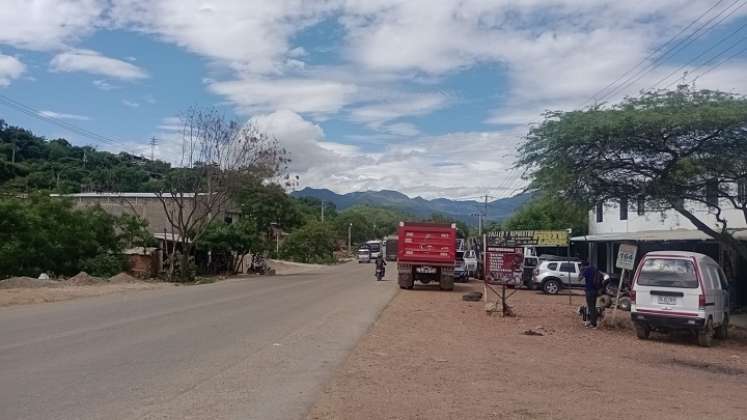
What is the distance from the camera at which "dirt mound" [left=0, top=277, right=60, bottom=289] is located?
96.5 ft

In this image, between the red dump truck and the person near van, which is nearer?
the person near van

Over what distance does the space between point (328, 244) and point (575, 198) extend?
6607 cm

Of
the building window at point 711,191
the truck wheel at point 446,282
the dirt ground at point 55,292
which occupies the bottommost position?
the dirt ground at point 55,292

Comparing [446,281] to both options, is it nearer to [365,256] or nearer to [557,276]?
[557,276]

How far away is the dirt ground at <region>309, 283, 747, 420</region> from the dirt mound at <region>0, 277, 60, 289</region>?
59.0ft

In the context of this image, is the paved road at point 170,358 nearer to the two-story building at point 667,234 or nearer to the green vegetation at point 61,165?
the two-story building at point 667,234

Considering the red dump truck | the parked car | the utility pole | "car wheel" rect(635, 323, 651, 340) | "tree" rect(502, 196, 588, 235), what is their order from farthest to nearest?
the utility pole < "tree" rect(502, 196, 588, 235) < the parked car < the red dump truck < "car wheel" rect(635, 323, 651, 340)

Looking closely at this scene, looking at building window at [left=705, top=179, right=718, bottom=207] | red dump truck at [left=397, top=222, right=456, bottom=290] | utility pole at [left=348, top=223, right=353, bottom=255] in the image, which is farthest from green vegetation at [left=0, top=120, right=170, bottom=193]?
utility pole at [left=348, top=223, right=353, bottom=255]

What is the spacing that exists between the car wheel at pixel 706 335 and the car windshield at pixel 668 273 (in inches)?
36.7

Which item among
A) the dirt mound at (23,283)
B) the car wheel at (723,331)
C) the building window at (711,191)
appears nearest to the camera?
the car wheel at (723,331)

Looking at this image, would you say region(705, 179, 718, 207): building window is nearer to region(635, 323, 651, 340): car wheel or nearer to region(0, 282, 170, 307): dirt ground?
region(635, 323, 651, 340): car wheel

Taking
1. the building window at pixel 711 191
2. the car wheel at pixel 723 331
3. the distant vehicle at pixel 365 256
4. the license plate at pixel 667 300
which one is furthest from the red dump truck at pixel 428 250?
the distant vehicle at pixel 365 256

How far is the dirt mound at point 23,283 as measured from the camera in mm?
29428

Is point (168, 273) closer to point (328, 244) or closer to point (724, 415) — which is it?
point (724, 415)
